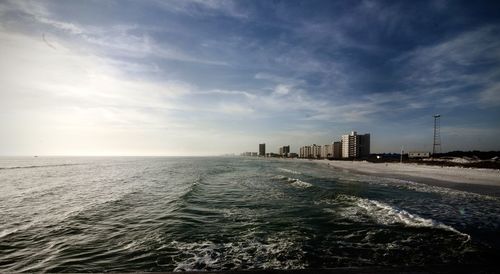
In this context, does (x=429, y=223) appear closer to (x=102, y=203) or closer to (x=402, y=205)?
(x=402, y=205)

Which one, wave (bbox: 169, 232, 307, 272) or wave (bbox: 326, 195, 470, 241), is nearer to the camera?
wave (bbox: 169, 232, 307, 272)

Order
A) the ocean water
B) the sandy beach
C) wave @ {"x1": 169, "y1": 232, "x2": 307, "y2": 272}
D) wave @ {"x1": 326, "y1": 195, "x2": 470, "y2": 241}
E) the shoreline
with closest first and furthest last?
wave @ {"x1": 169, "y1": 232, "x2": 307, "y2": 272}, the ocean water, wave @ {"x1": 326, "y1": 195, "x2": 470, "y2": 241}, the shoreline, the sandy beach

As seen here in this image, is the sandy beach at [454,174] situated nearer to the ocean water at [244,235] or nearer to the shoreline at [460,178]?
the shoreline at [460,178]

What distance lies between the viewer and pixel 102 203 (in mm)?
20172

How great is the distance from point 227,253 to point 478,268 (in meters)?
7.06

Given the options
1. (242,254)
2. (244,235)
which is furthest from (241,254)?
(244,235)

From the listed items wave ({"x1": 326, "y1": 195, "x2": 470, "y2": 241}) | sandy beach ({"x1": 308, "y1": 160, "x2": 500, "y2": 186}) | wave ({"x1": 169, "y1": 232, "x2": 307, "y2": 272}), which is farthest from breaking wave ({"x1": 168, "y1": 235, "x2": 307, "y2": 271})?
sandy beach ({"x1": 308, "y1": 160, "x2": 500, "y2": 186})

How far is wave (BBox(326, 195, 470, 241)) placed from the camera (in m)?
12.7

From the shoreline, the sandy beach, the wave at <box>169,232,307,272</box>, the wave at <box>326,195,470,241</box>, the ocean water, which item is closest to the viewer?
the wave at <box>169,232,307,272</box>

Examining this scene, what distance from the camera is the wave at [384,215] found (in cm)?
1271

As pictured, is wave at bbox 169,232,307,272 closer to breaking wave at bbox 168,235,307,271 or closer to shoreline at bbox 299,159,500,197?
breaking wave at bbox 168,235,307,271

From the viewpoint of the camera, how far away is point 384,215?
15.1 meters

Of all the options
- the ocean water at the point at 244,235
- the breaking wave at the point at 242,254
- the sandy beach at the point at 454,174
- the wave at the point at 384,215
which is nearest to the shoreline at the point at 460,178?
the sandy beach at the point at 454,174

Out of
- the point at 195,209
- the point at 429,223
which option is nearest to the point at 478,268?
the point at 429,223
